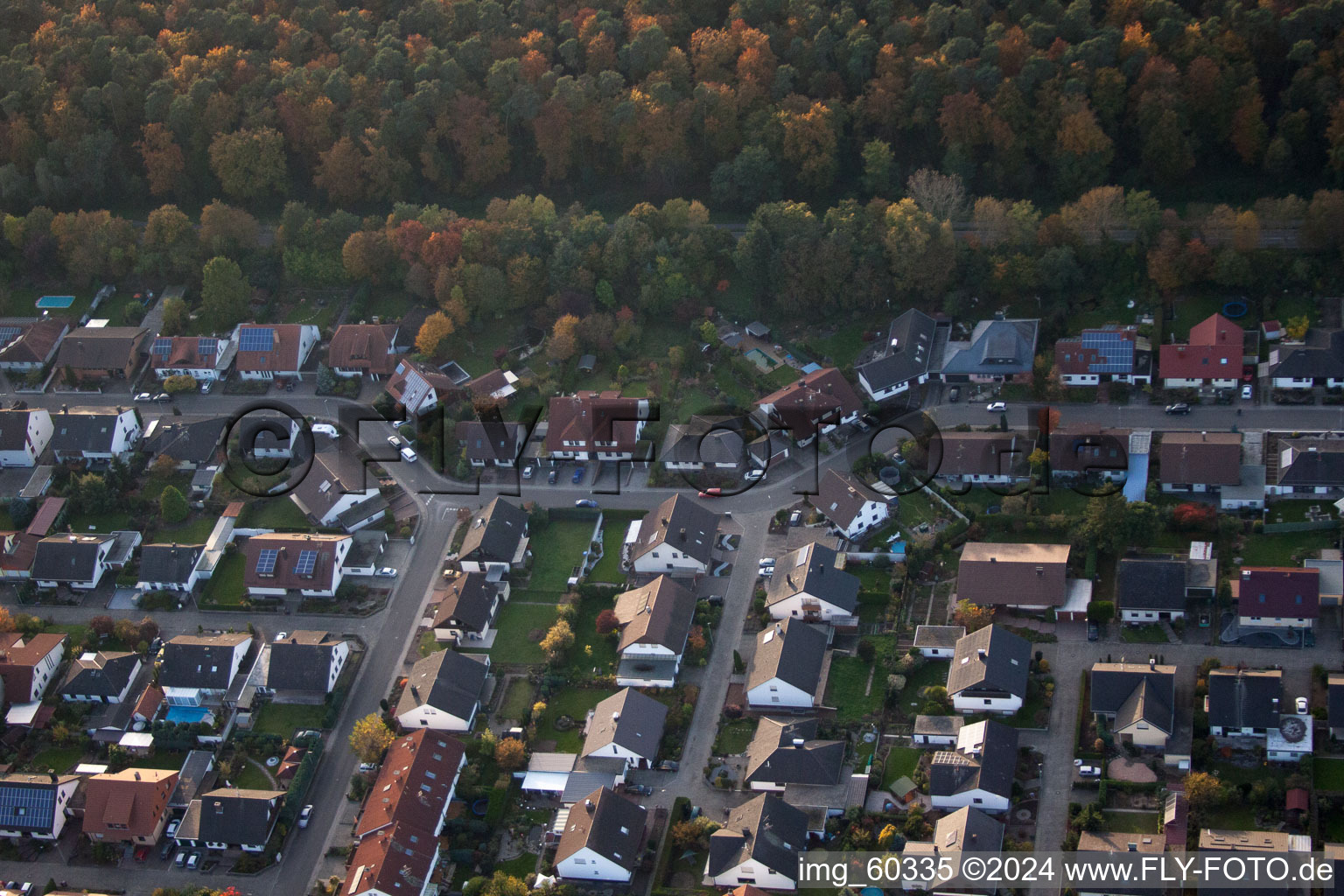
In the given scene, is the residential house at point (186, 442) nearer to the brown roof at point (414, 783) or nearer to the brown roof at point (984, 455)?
the brown roof at point (414, 783)

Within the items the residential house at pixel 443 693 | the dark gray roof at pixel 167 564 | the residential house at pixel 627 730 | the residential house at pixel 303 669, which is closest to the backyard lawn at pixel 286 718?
the residential house at pixel 303 669

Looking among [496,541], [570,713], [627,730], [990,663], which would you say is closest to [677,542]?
[496,541]

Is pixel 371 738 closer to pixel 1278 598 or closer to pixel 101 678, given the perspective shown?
pixel 101 678

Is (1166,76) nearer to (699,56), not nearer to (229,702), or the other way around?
(699,56)

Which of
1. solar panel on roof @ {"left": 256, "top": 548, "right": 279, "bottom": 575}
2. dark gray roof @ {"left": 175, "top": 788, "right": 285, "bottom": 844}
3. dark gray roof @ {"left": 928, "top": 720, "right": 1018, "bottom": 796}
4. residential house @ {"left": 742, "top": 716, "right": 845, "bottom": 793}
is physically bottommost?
dark gray roof @ {"left": 175, "top": 788, "right": 285, "bottom": 844}

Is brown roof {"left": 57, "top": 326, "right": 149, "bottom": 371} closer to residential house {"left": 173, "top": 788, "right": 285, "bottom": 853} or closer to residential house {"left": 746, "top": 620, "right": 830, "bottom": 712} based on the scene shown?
residential house {"left": 173, "top": 788, "right": 285, "bottom": 853}

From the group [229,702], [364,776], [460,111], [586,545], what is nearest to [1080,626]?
[586,545]

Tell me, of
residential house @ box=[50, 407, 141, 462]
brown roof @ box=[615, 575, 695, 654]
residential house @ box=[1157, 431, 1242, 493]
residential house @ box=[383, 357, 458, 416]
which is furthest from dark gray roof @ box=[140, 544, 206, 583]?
residential house @ box=[1157, 431, 1242, 493]
